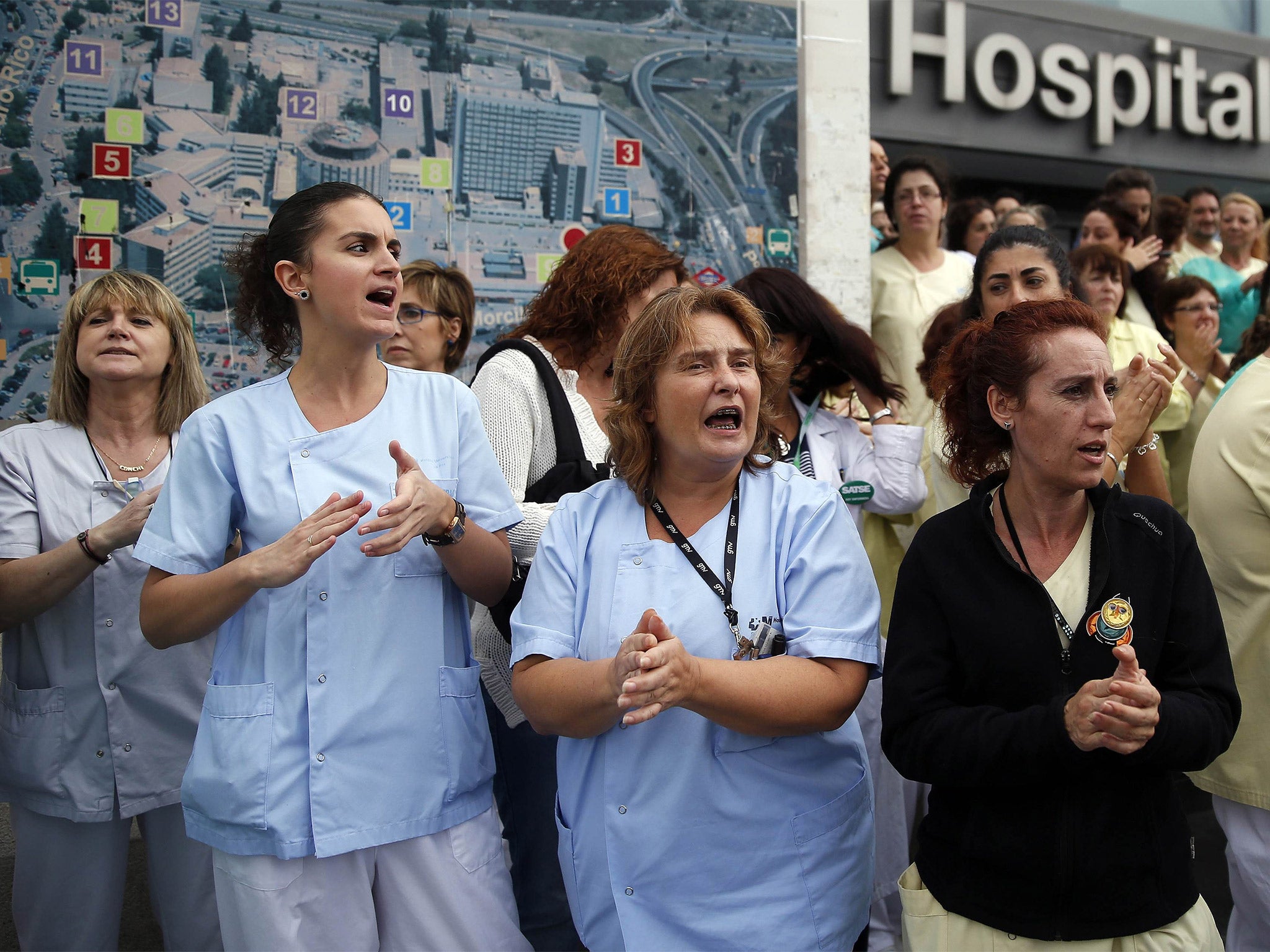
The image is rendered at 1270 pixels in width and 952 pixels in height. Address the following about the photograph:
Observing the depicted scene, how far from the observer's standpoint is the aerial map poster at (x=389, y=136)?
14.9 ft

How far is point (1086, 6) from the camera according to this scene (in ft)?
34.1

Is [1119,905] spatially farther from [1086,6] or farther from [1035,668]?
[1086,6]

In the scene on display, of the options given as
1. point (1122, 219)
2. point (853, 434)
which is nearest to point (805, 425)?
point (853, 434)

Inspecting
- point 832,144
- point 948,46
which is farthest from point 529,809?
point 948,46

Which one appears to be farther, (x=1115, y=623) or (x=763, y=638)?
(x=763, y=638)

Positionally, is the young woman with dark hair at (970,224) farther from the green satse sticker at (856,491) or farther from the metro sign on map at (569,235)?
the green satse sticker at (856,491)

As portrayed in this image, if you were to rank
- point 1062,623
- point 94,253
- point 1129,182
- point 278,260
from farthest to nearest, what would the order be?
point 1129,182 < point 94,253 < point 278,260 < point 1062,623

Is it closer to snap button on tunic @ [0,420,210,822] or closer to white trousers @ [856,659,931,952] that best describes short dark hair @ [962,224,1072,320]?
white trousers @ [856,659,931,952]

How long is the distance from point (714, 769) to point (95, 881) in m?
1.88

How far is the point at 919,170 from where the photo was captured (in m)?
5.17

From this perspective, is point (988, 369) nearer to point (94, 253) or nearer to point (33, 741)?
point (33, 741)

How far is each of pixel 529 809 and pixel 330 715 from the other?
3.12 feet

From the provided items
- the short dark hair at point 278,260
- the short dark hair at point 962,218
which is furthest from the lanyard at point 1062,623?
the short dark hair at point 962,218

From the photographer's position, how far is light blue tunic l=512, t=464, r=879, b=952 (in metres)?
2.12
